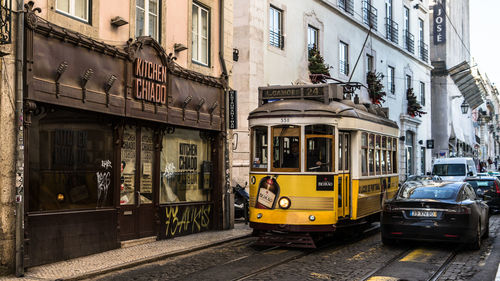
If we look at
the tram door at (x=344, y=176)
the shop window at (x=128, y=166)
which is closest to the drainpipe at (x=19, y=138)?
the shop window at (x=128, y=166)

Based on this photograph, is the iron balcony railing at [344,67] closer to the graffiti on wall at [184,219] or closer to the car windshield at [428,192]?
the graffiti on wall at [184,219]

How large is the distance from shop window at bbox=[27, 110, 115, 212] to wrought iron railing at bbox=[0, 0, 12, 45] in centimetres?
151

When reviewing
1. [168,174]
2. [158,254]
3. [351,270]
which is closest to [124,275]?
[158,254]

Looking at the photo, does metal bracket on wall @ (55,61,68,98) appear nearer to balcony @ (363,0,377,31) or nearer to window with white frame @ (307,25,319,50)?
window with white frame @ (307,25,319,50)

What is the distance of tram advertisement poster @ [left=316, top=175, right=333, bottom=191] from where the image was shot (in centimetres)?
1165

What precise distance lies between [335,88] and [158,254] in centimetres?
525

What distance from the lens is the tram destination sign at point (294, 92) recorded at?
12.5 meters

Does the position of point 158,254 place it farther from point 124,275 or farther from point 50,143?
point 50,143

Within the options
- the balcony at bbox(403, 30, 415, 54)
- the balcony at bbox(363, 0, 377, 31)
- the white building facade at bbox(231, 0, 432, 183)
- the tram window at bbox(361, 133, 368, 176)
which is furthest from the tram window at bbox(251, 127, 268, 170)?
the balcony at bbox(403, 30, 415, 54)

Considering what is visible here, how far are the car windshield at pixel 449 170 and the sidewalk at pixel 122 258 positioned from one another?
1784 cm

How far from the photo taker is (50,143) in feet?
33.0

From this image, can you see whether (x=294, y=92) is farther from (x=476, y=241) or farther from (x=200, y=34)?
(x=476, y=241)

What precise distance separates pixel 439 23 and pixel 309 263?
1606 inches

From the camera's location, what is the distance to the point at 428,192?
1216 centimetres
